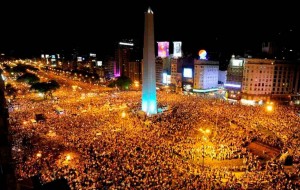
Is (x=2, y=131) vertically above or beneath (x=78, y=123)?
above

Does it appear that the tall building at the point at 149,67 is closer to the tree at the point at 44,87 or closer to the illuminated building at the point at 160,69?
the tree at the point at 44,87

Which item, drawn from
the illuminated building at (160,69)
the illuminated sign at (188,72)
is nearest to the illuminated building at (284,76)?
the illuminated sign at (188,72)

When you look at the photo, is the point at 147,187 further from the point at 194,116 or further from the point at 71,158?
the point at 194,116

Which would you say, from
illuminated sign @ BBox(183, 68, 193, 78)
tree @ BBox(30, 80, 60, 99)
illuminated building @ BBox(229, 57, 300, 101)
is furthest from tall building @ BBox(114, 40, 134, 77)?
illuminated building @ BBox(229, 57, 300, 101)

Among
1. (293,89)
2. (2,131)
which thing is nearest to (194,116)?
(2,131)

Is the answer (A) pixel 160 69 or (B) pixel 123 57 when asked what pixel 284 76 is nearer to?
(A) pixel 160 69

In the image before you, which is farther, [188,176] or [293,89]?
[293,89]
